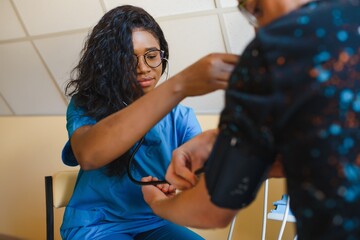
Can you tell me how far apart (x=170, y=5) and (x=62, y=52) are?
0.73m

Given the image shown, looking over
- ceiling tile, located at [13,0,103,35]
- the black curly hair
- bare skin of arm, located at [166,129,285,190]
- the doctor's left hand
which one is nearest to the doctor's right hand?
bare skin of arm, located at [166,129,285,190]

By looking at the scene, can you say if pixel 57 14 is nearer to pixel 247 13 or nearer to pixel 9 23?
pixel 9 23

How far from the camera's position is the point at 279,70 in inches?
16.9

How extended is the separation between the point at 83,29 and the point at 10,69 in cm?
74

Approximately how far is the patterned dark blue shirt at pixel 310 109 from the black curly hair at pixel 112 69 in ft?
2.46

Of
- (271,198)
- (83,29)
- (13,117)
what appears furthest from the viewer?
(13,117)

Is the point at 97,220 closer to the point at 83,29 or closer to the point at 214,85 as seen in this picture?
the point at 214,85

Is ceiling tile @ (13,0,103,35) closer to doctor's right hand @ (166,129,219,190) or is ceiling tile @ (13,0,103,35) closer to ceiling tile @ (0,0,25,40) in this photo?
ceiling tile @ (0,0,25,40)

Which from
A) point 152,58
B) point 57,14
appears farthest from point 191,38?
point 57,14

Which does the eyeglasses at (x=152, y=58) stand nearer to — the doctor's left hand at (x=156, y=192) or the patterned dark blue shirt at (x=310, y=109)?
the doctor's left hand at (x=156, y=192)

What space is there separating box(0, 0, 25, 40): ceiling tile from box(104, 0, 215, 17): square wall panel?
602 millimetres

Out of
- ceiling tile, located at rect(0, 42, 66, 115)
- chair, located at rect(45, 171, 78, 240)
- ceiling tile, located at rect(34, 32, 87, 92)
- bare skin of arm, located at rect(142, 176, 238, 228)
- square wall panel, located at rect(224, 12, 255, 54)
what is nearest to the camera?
bare skin of arm, located at rect(142, 176, 238, 228)

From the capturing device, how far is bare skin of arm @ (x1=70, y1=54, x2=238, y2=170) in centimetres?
71

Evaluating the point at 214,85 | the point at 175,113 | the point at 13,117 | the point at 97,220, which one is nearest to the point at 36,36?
the point at 13,117
